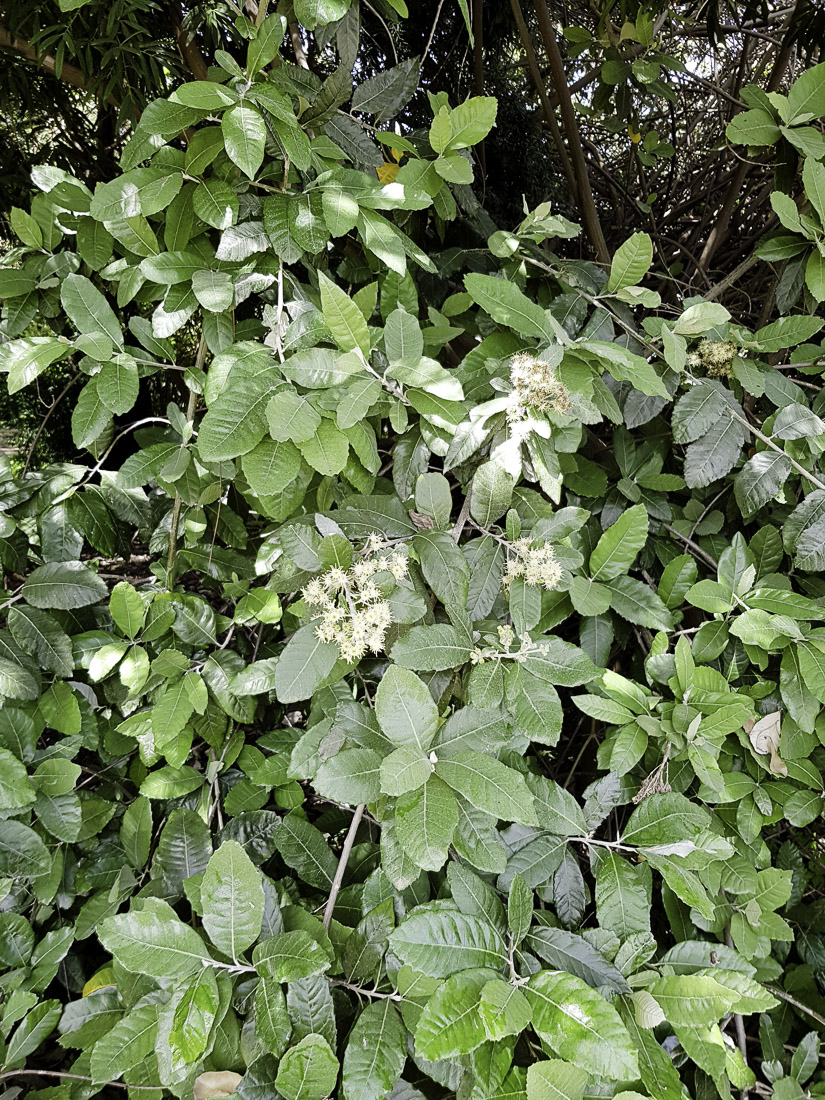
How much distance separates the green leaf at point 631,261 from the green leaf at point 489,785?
2.27 feet

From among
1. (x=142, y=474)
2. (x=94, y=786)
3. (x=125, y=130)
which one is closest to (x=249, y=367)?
(x=142, y=474)

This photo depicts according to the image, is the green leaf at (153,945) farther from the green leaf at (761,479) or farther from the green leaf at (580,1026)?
the green leaf at (761,479)

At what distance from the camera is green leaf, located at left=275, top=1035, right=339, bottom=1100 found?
0.69 metres

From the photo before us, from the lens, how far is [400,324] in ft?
2.60

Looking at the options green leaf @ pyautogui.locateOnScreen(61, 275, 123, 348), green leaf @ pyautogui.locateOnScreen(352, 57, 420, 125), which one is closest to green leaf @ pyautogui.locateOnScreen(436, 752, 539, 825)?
green leaf @ pyautogui.locateOnScreen(61, 275, 123, 348)

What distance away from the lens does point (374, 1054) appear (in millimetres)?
739

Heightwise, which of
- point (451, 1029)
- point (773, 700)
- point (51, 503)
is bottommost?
point (451, 1029)

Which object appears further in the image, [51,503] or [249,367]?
[51,503]

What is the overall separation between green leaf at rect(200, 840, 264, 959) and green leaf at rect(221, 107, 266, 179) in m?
0.80

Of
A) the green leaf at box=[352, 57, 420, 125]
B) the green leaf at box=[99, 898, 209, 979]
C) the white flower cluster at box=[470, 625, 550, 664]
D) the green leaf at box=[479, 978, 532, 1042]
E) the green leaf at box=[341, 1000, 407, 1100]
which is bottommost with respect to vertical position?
the green leaf at box=[341, 1000, 407, 1100]

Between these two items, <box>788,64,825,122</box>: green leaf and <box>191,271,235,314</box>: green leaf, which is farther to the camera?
<box>788,64,825,122</box>: green leaf

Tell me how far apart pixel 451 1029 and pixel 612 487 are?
816 millimetres

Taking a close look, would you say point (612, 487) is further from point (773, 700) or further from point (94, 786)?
point (94, 786)

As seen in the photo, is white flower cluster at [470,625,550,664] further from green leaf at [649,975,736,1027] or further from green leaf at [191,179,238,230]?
green leaf at [191,179,238,230]
